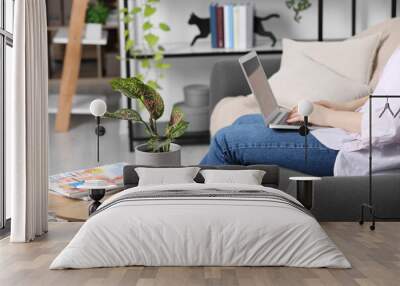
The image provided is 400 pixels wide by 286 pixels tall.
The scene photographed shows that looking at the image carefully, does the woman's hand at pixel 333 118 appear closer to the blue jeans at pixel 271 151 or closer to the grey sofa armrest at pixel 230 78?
the blue jeans at pixel 271 151

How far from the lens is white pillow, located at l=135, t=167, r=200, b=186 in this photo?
118 inches

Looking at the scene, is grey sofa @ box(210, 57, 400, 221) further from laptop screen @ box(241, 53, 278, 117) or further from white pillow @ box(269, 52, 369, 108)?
white pillow @ box(269, 52, 369, 108)

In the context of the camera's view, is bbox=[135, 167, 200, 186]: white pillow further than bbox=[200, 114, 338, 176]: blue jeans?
No

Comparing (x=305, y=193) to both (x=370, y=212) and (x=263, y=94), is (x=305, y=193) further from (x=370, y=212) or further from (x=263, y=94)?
(x=263, y=94)

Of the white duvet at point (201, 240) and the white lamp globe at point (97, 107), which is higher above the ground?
the white lamp globe at point (97, 107)

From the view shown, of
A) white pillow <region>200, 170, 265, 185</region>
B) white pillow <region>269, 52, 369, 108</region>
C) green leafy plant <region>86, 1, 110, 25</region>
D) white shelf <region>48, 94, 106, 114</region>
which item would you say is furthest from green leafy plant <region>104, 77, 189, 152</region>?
green leafy plant <region>86, 1, 110, 25</region>

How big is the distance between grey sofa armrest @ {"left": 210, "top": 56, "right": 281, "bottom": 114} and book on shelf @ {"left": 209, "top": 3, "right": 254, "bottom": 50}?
2.96 ft

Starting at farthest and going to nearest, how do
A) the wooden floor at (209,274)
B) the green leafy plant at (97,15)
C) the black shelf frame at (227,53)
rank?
the green leafy plant at (97,15), the black shelf frame at (227,53), the wooden floor at (209,274)

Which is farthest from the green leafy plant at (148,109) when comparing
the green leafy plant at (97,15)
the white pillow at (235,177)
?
the green leafy plant at (97,15)

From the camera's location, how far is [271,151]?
139 inches

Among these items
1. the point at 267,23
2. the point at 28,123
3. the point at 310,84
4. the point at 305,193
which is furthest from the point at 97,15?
the point at 305,193

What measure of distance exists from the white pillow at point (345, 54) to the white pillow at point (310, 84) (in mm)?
79

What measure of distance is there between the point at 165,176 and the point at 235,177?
9.7 inches

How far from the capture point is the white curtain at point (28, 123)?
9.62 feet
